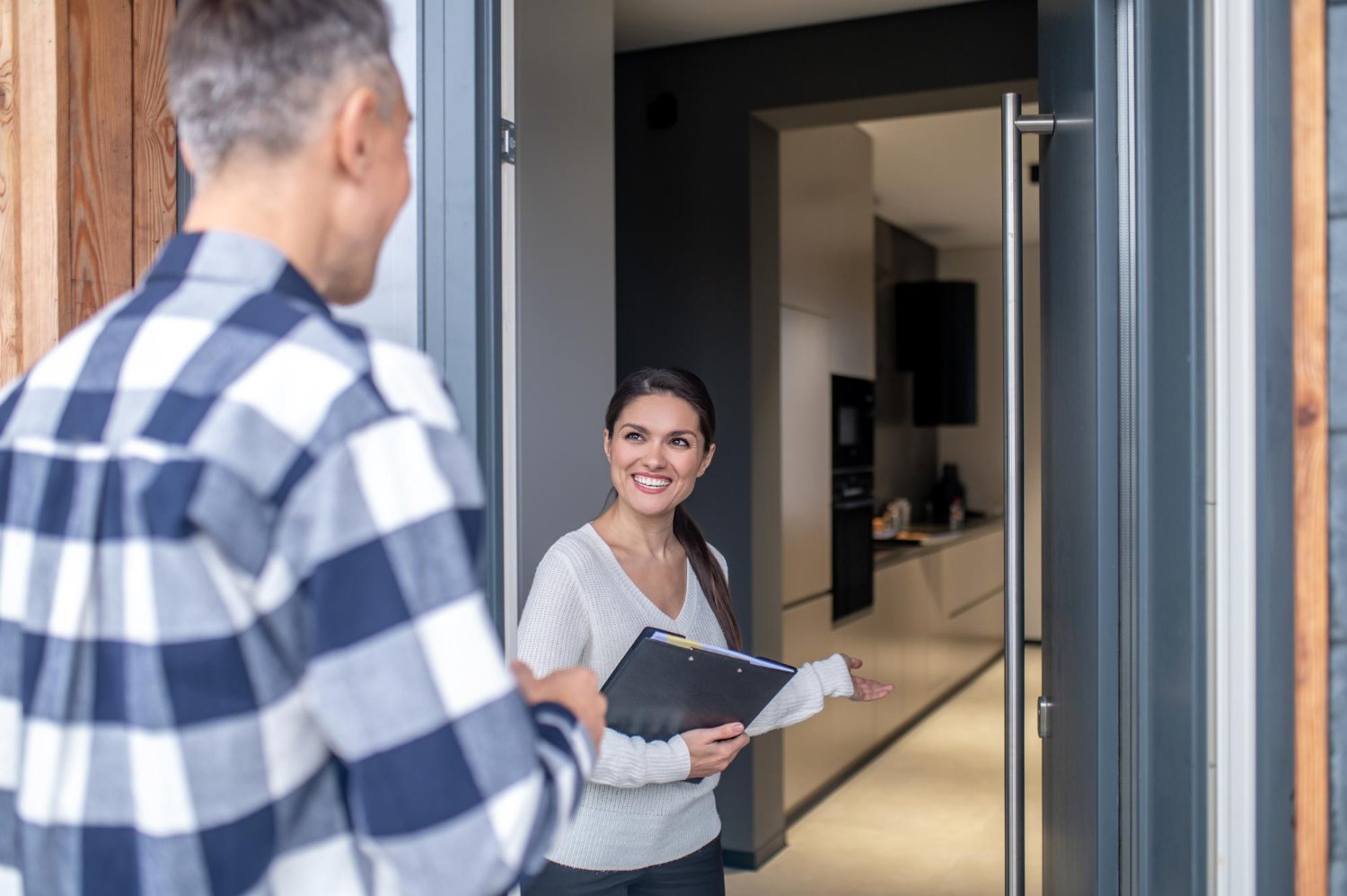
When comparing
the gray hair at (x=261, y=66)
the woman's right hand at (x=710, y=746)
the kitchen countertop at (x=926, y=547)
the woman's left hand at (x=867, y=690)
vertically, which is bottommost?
the kitchen countertop at (x=926, y=547)

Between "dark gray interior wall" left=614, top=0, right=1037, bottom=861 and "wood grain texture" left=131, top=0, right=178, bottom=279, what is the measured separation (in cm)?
257

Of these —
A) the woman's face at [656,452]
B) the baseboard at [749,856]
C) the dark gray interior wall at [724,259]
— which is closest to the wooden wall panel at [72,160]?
the woman's face at [656,452]

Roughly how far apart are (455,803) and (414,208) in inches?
37.2

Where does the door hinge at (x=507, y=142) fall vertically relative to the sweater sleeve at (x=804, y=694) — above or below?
above

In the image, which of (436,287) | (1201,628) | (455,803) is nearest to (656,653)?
(436,287)

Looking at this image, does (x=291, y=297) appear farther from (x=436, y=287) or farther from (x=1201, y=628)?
(x=1201, y=628)

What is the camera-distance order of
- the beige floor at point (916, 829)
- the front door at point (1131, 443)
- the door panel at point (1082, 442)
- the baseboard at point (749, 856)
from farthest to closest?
1. the baseboard at point (749, 856)
2. the beige floor at point (916, 829)
3. the door panel at point (1082, 442)
4. the front door at point (1131, 443)

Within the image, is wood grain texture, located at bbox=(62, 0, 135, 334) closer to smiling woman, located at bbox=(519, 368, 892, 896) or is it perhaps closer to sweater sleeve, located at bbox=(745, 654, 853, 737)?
smiling woman, located at bbox=(519, 368, 892, 896)

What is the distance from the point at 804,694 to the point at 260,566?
5.12ft

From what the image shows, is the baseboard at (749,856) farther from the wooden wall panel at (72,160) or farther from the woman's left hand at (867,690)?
the wooden wall panel at (72,160)

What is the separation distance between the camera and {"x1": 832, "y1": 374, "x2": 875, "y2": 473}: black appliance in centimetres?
504

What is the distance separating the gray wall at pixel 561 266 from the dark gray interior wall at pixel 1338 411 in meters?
2.15

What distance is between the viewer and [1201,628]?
4.20 ft

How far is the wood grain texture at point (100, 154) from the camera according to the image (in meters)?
1.58
